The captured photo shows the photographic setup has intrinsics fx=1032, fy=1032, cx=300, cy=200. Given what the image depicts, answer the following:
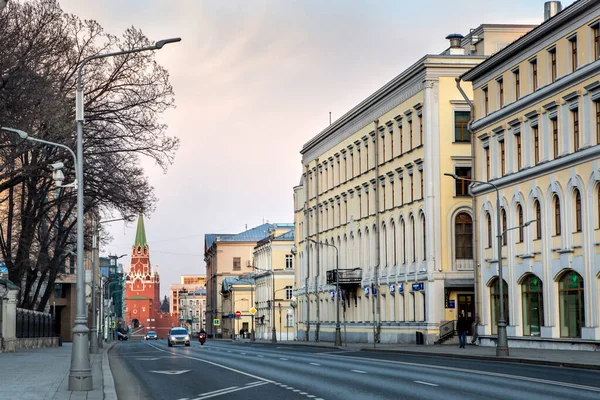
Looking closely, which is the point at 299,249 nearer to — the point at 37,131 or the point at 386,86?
the point at 386,86

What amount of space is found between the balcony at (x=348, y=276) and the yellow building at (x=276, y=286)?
35692 millimetres

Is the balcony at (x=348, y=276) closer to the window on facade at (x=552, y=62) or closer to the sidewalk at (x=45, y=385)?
the window on facade at (x=552, y=62)

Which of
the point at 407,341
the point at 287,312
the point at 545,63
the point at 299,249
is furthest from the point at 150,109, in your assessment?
the point at 287,312

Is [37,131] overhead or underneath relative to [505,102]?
underneath

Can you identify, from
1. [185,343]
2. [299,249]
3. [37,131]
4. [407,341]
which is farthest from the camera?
[299,249]

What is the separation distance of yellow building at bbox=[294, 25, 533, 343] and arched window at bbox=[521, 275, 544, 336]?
11.2 meters

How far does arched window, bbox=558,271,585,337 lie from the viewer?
139 ft

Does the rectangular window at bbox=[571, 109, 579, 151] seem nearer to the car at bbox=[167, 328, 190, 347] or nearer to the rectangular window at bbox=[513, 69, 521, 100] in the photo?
the rectangular window at bbox=[513, 69, 521, 100]

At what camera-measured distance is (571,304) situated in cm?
4319

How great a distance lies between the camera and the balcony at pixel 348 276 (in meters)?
75.1

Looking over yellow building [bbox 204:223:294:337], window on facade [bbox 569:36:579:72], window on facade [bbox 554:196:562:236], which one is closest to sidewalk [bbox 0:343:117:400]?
window on facade [bbox 554:196:562:236]

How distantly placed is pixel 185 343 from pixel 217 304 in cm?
9122

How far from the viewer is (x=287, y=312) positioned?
387ft

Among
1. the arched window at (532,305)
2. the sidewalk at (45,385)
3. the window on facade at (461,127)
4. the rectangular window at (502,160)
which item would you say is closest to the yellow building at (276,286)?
the window on facade at (461,127)
